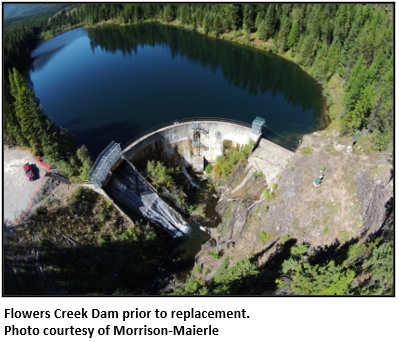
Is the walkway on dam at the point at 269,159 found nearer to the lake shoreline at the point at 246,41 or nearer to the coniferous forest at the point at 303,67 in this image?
the coniferous forest at the point at 303,67

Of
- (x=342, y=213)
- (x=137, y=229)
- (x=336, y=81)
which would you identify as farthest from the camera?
(x=336, y=81)

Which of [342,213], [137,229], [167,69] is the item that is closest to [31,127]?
[137,229]

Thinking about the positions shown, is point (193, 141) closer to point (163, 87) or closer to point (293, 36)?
point (163, 87)

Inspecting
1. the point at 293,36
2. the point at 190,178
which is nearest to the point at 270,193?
the point at 190,178

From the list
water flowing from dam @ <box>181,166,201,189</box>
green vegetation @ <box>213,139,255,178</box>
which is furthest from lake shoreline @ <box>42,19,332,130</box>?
water flowing from dam @ <box>181,166,201,189</box>

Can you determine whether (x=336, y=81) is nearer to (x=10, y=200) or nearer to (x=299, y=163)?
(x=299, y=163)

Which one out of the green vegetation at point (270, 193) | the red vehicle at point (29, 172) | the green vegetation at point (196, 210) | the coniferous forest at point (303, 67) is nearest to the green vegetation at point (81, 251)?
the red vehicle at point (29, 172)

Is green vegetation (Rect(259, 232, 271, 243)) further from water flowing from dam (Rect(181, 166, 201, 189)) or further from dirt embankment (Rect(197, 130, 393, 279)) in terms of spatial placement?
water flowing from dam (Rect(181, 166, 201, 189))

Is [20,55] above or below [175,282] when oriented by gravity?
above
